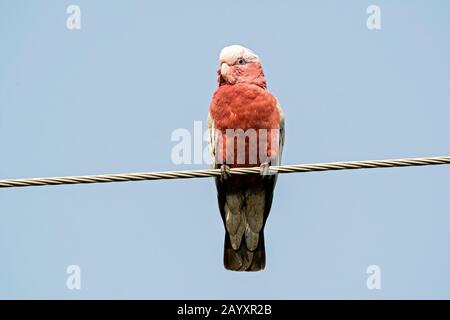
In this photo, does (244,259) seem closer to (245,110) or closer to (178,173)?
(245,110)

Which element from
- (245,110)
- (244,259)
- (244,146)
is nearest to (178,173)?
(244,146)

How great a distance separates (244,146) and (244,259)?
3.70 feet

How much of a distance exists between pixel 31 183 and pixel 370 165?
2.23 meters

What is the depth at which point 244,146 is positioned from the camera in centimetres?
651

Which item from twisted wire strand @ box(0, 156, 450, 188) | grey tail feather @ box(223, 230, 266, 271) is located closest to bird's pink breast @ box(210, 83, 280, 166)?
grey tail feather @ box(223, 230, 266, 271)

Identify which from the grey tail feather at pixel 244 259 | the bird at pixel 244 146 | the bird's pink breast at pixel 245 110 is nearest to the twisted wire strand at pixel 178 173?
the bird at pixel 244 146

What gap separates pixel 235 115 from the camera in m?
6.54

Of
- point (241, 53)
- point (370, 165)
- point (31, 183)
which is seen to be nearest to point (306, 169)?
point (370, 165)

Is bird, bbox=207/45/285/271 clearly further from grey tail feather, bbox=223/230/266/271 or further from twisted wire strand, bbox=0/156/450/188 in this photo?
twisted wire strand, bbox=0/156/450/188

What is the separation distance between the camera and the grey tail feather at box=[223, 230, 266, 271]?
22.7ft

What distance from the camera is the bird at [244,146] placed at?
6520 mm

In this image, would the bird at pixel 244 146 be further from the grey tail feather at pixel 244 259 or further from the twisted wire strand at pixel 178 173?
the twisted wire strand at pixel 178 173

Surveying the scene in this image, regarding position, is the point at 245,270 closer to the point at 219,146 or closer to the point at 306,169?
the point at 219,146

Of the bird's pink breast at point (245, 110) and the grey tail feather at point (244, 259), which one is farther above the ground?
the bird's pink breast at point (245, 110)
